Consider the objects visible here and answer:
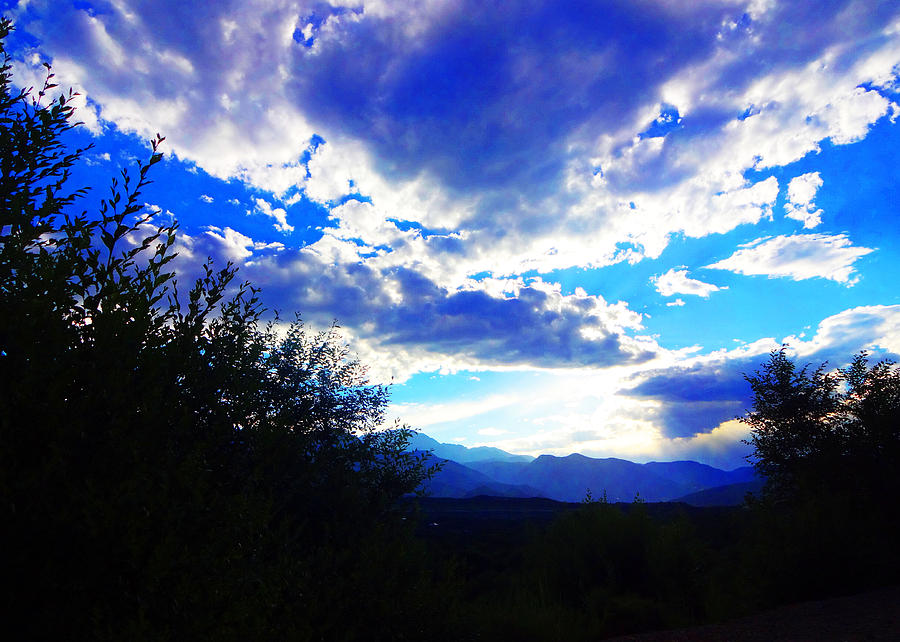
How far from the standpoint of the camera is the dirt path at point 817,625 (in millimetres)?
10125

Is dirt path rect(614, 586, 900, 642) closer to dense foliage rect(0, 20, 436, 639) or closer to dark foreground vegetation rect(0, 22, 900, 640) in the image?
dark foreground vegetation rect(0, 22, 900, 640)

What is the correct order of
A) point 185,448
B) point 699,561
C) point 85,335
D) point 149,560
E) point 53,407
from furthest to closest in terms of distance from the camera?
point 699,561 < point 185,448 < point 85,335 < point 53,407 < point 149,560

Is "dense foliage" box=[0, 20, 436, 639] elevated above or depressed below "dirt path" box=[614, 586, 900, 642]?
above

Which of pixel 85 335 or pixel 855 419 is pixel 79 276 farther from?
pixel 855 419

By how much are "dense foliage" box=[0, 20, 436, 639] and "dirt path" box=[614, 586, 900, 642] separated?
9.37 m

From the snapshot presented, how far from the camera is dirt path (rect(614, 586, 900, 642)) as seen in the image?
10.1m

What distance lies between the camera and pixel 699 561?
17.0 metres

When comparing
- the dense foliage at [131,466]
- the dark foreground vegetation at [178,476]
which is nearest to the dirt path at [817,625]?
the dark foreground vegetation at [178,476]

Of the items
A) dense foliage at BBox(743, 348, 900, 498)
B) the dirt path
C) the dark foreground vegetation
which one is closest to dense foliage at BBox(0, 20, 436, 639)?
the dark foreground vegetation

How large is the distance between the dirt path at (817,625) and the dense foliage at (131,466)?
30.7 feet

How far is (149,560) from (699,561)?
18911 mm

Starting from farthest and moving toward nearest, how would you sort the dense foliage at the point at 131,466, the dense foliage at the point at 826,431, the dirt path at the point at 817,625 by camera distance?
the dense foliage at the point at 826,431 < the dirt path at the point at 817,625 < the dense foliage at the point at 131,466

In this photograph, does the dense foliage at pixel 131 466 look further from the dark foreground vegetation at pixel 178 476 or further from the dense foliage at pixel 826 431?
the dense foliage at pixel 826 431

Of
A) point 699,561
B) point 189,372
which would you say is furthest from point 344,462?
point 699,561
